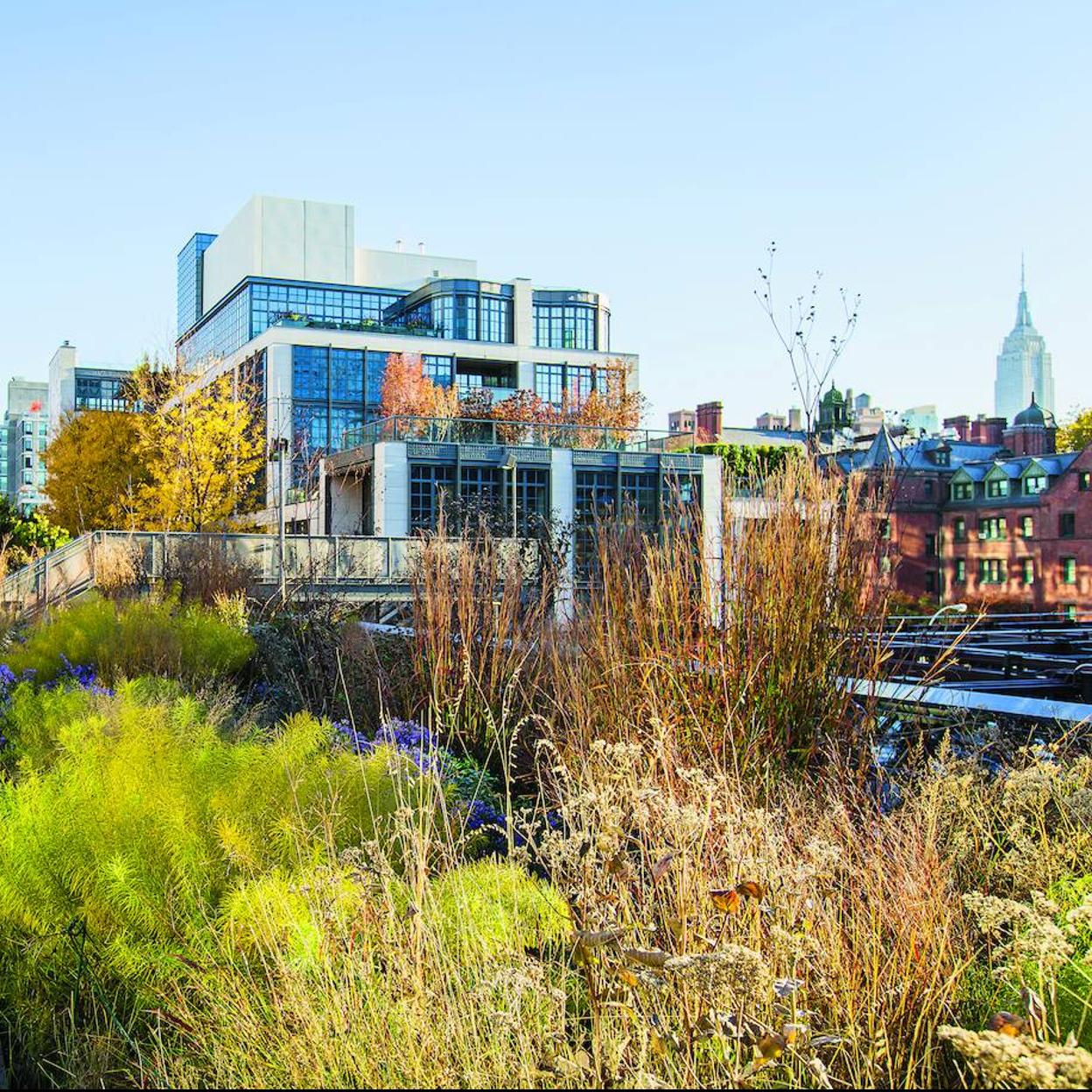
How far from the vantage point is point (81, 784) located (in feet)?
12.2

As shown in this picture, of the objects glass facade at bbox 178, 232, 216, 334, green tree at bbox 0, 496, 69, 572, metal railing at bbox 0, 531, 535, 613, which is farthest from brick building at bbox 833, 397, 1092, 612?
glass facade at bbox 178, 232, 216, 334

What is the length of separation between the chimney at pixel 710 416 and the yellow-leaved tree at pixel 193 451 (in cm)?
2927

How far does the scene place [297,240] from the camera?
6116 centimetres

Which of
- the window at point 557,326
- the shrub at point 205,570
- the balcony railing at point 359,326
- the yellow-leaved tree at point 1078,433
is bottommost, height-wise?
the shrub at point 205,570

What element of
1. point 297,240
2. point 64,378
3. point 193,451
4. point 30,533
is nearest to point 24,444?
point 64,378

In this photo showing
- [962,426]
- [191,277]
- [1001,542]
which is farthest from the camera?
[191,277]

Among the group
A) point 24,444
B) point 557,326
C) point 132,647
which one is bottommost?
point 132,647

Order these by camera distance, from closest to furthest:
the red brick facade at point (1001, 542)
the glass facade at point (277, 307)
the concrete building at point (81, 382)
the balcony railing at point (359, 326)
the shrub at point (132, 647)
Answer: the shrub at point (132, 647), the balcony railing at point (359, 326), the red brick facade at point (1001, 542), the glass facade at point (277, 307), the concrete building at point (81, 382)

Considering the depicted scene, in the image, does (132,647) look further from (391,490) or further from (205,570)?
(391,490)

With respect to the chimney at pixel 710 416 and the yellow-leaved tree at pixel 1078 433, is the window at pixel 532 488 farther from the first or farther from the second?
the yellow-leaved tree at pixel 1078 433

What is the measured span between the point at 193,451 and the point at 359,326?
19.4m

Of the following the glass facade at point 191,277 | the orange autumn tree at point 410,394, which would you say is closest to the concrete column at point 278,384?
the orange autumn tree at point 410,394

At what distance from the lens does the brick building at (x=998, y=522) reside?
4859cm

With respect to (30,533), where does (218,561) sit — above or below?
below
